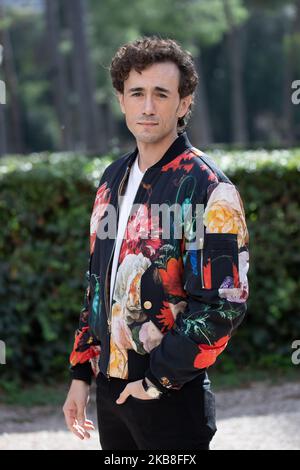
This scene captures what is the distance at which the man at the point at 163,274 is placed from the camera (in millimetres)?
2463

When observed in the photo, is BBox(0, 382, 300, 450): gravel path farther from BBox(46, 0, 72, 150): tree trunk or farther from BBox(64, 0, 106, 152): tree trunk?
BBox(46, 0, 72, 150): tree trunk

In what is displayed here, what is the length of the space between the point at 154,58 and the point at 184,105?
190 millimetres

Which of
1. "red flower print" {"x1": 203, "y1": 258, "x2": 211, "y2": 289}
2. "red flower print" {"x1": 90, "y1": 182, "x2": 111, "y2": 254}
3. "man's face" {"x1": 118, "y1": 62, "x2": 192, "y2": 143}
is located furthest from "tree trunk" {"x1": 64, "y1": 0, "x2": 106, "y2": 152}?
"red flower print" {"x1": 203, "y1": 258, "x2": 211, "y2": 289}

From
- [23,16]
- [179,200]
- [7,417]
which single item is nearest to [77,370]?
[179,200]

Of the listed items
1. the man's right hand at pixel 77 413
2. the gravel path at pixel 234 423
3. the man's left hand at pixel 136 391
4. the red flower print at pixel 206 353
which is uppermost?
the red flower print at pixel 206 353

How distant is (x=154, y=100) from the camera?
2643mm

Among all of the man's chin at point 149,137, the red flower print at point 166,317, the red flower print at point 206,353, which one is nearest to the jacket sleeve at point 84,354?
the red flower print at point 166,317

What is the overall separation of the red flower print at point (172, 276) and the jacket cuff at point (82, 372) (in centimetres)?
54

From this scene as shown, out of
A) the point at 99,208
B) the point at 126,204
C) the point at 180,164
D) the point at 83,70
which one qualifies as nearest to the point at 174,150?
the point at 180,164

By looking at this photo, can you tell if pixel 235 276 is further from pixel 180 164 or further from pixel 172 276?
pixel 180 164

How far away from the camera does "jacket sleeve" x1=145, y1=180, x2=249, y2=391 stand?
2438 mm

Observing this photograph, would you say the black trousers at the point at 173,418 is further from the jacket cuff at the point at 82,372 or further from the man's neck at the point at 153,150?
the man's neck at the point at 153,150

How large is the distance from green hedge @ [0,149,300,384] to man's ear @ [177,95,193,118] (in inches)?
136

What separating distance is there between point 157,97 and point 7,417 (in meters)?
3.77
